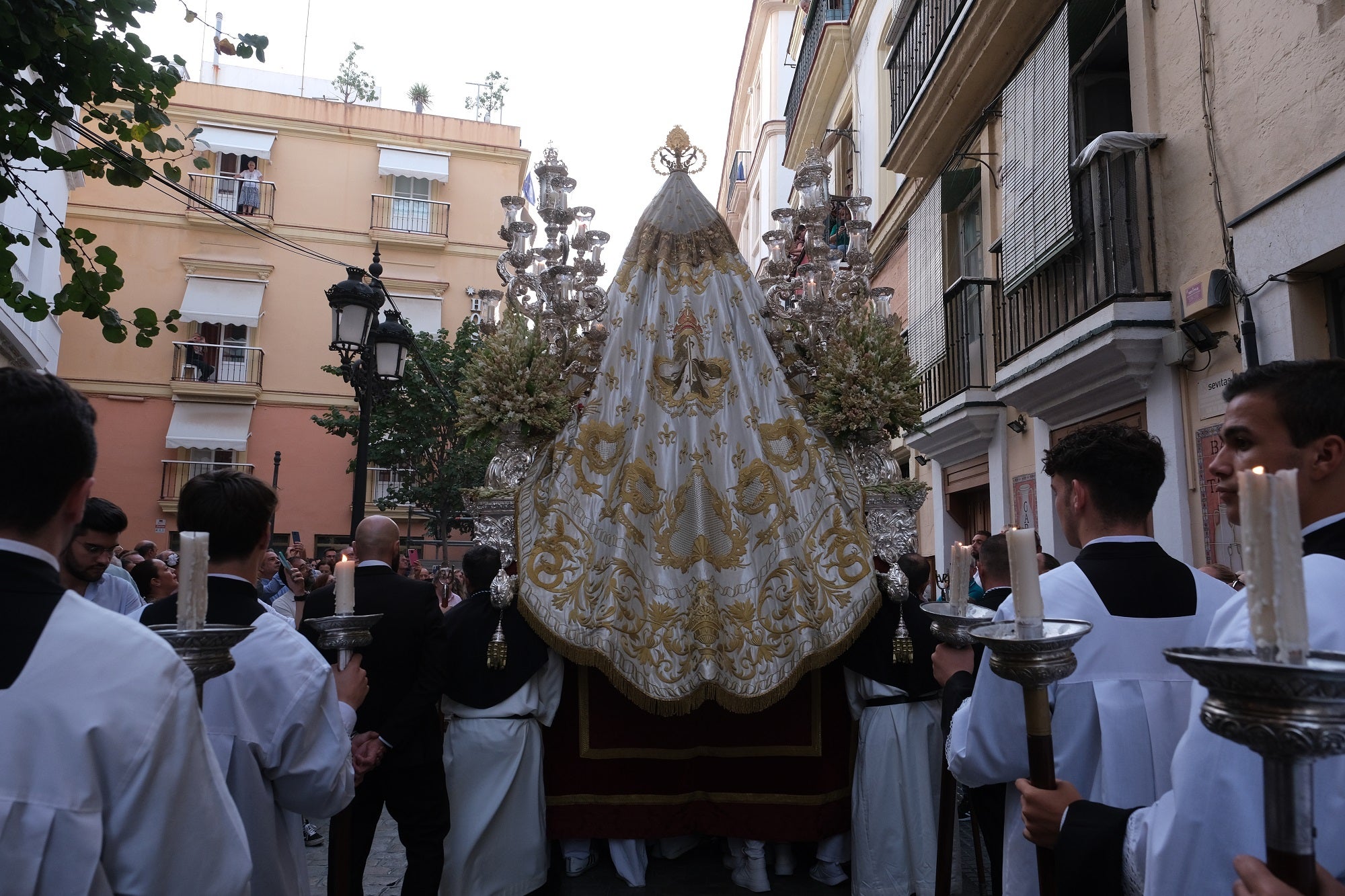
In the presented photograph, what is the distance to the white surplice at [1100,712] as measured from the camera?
219 cm

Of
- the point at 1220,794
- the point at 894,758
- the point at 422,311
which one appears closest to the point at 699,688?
the point at 894,758

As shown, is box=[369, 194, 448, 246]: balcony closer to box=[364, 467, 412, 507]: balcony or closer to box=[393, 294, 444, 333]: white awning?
box=[393, 294, 444, 333]: white awning

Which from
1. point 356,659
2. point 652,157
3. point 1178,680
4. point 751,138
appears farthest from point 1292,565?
point 751,138

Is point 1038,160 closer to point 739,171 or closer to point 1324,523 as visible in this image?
point 1324,523

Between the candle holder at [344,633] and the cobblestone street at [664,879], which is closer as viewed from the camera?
the candle holder at [344,633]

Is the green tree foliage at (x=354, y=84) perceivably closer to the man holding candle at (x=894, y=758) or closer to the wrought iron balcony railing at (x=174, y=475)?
the wrought iron balcony railing at (x=174, y=475)

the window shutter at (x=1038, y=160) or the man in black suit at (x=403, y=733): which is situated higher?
the window shutter at (x=1038, y=160)

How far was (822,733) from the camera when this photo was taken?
13.9 feet

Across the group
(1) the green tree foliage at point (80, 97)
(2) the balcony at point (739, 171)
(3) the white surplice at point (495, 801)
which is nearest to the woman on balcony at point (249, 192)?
(2) the balcony at point (739, 171)

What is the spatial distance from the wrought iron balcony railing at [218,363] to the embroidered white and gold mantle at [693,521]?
19.0 meters

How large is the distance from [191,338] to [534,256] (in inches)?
780

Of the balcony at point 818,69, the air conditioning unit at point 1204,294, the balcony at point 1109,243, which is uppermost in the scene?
the balcony at point 818,69

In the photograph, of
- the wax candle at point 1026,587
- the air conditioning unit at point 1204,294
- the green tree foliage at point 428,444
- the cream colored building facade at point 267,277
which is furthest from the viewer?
the cream colored building facade at point 267,277

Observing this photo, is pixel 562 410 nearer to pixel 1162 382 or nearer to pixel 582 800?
pixel 582 800
